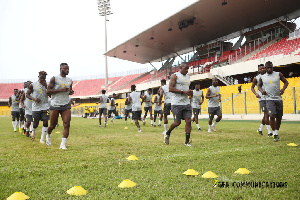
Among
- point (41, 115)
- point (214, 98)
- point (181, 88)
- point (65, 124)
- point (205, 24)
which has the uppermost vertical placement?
point (205, 24)

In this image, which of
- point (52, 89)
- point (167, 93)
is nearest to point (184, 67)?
point (52, 89)

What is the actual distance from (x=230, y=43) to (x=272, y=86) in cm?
3090

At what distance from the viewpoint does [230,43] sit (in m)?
35.8

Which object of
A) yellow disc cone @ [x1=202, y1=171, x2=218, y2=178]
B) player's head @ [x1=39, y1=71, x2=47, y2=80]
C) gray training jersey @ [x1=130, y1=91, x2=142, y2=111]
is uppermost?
player's head @ [x1=39, y1=71, x2=47, y2=80]

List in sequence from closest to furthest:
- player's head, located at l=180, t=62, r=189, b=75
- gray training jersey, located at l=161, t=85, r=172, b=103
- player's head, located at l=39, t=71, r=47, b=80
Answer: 1. player's head, located at l=180, t=62, r=189, b=75
2. player's head, located at l=39, t=71, r=47, b=80
3. gray training jersey, located at l=161, t=85, r=172, b=103

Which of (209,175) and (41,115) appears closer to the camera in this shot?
(209,175)

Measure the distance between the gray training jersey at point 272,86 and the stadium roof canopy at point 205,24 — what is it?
18417 mm

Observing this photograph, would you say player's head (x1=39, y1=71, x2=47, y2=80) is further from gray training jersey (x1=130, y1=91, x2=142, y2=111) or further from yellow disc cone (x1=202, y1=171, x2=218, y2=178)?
yellow disc cone (x1=202, y1=171, x2=218, y2=178)

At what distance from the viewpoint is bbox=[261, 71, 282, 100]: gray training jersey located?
268 inches

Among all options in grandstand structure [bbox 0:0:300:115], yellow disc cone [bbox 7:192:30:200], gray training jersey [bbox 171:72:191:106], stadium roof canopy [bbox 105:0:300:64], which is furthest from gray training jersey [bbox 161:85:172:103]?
stadium roof canopy [bbox 105:0:300:64]

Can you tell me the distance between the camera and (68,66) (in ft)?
21.2

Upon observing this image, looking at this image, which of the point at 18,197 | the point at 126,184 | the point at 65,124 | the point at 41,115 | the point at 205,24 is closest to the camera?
the point at 18,197

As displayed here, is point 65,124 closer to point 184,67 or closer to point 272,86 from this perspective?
point 184,67

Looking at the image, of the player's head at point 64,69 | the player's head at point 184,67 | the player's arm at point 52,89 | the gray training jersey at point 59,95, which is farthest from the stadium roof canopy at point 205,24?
the player's arm at point 52,89
